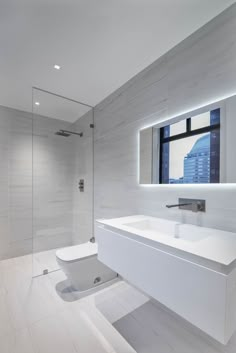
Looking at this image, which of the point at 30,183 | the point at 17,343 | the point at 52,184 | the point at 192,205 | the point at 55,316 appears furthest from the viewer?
the point at 52,184

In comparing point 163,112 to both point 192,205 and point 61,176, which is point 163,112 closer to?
point 192,205

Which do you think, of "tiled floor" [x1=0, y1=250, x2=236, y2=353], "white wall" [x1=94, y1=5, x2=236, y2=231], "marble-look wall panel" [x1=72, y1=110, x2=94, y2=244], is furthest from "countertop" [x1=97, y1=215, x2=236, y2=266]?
"marble-look wall panel" [x1=72, y1=110, x2=94, y2=244]

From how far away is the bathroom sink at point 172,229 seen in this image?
1.33 metres

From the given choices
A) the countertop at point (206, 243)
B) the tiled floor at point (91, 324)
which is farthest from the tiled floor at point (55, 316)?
the countertop at point (206, 243)

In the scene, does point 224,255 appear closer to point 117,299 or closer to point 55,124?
point 117,299

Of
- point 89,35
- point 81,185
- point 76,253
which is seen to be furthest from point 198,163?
point 81,185

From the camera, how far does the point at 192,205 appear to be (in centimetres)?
144

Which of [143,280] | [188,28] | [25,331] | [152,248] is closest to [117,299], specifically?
[25,331]

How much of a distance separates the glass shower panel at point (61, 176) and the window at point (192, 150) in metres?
1.40

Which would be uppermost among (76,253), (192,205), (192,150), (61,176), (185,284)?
(192,150)

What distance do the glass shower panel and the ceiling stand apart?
69cm

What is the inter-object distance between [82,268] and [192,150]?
5.23ft

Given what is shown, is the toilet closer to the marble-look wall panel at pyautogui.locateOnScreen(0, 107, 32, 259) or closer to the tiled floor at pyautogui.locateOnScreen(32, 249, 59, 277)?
the tiled floor at pyautogui.locateOnScreen(32, 249, 59, 277)

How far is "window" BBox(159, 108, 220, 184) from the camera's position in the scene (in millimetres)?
1359
